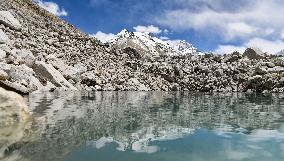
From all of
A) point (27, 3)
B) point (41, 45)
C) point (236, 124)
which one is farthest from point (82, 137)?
point (27, 3)

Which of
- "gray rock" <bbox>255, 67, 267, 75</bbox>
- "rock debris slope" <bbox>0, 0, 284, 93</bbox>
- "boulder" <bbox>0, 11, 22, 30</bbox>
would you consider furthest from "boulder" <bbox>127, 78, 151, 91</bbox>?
"gray rock" <bbox>255, 67, 267, 75</bbox>

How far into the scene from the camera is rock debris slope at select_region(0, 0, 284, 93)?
47438 millimetres

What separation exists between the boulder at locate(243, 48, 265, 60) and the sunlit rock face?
69.9 m

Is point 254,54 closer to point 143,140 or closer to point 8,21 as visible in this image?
point 8,21

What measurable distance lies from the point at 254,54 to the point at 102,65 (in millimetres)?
35386

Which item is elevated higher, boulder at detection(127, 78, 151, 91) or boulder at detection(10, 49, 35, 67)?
boulder at detection(10, 49, 35, 67)

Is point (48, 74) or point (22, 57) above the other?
point (22, 57)

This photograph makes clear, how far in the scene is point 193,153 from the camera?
1191 centimetres

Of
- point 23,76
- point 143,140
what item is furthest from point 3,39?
point 143,140

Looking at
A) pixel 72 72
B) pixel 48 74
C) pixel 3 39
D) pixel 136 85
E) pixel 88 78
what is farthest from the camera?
pixel 136 85

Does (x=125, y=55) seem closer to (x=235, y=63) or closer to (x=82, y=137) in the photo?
(x=235, y=63)

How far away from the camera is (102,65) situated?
63.4 metres

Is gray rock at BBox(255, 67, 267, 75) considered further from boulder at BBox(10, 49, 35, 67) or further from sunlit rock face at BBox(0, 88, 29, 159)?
sunlit rock face at BBox(0, 88, 29, 159)

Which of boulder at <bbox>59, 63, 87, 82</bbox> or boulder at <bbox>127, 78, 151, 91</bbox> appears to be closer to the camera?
boulder at <bbox>59, 63, 87, 82</bbox>
